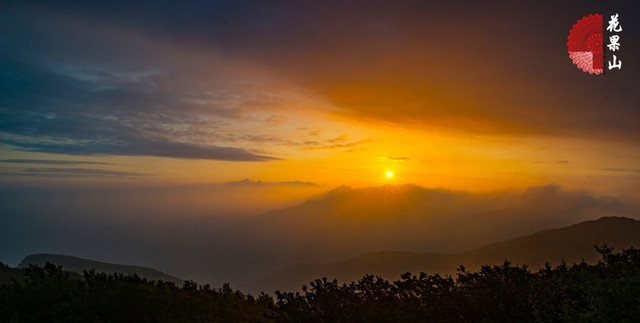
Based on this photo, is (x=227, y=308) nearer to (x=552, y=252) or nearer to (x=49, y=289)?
(x=49, y=289)

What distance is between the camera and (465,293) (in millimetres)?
10039

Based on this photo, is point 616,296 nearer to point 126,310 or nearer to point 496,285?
point 496,285

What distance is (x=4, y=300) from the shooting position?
33.3 feet

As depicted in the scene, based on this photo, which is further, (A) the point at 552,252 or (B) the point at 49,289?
(A) the point at 552,252

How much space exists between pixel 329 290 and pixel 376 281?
1.21 m

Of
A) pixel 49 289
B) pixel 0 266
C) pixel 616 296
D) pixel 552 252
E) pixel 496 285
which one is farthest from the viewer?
pixel 552 252

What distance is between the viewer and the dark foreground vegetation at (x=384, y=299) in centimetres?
873

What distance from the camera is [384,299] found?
10.3 metres

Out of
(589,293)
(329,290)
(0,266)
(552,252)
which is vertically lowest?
(552,252)

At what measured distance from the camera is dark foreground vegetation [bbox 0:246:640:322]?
8734 millimetres

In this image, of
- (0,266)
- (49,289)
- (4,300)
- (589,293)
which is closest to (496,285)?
(589,293)

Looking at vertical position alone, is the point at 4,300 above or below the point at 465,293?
below

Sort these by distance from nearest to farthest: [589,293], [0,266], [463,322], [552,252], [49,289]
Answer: [589,293]
[463,322]
[49,289]
[0,266]
[552,252]

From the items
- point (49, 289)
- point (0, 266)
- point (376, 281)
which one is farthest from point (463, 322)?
point (0, 266)
